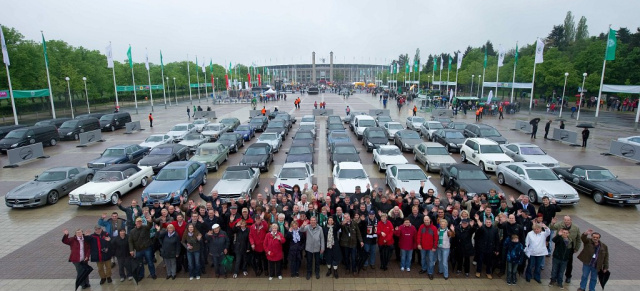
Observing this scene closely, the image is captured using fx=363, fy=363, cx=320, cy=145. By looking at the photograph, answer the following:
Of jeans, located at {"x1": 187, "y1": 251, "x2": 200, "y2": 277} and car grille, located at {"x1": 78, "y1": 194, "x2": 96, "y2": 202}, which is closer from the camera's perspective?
jeans, located at {"x1": 187, "y1": 251, "x2": 200, "y2": 277}

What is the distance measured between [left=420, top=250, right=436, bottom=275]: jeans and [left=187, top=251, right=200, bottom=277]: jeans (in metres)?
5.16

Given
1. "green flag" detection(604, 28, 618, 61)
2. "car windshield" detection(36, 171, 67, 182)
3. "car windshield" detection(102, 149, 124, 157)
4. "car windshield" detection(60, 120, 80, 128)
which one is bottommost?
"car windshield" detection(36, 171, 67, 182)

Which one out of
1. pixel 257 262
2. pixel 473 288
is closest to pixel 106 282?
pixel 257 262

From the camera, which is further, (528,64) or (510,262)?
(528,64)

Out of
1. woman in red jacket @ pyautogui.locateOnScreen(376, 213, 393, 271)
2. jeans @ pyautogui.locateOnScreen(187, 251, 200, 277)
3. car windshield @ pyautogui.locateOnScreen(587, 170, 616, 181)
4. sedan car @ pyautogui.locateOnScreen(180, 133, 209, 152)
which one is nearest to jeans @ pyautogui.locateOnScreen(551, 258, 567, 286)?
woman in red jacket @ pyautogui.locateOnScreen(376, 213, 393, 271)

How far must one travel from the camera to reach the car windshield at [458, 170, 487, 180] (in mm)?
13850

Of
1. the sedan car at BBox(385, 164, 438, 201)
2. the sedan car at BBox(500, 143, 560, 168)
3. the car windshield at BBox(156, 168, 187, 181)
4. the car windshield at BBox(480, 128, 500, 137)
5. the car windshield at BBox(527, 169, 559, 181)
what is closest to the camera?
the sedan car at BBox(385, 164, 438, 201)

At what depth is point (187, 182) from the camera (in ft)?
46.6

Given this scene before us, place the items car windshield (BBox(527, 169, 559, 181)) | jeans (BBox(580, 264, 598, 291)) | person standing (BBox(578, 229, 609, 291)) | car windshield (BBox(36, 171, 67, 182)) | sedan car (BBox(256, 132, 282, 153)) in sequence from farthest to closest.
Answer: sedan car (BBox(256, 132, 282, 153))
car windshield (BBox(36, 171, 67, 182))
car windshield (BBox(527, 169, 559, 181))
jeans (BBox(580, 264, 598, 291))
person standing (BBox(578, 229, 609, 291))

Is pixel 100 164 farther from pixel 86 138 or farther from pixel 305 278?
pixel 305 278

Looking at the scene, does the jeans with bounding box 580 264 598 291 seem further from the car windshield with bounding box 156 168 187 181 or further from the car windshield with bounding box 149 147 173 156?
the car windshield with bounding box 149 147 173 156

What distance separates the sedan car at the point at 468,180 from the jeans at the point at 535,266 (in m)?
4.56

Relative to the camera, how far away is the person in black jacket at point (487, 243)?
25.7ft

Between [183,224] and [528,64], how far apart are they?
62.4 metres
